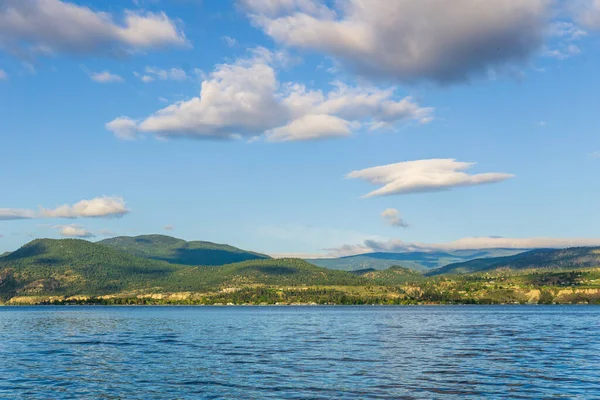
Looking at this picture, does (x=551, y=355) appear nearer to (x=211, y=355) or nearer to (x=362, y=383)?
(x=362, y=383)

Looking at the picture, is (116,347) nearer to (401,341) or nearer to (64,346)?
(64,346)

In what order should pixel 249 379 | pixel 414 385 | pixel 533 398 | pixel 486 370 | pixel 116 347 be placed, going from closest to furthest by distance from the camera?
pixel 533 398 → pixel 414 385 → pixel 249 379 → pixel 486 370 → pixel 116 347

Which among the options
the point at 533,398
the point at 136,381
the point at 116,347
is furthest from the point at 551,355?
the point at 116,347

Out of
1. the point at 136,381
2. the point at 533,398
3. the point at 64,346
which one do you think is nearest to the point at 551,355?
the point at 533,398

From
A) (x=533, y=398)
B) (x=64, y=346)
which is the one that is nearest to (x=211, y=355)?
(x=64, y=346)

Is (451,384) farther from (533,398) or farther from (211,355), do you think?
(211,355)

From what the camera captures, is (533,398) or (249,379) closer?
(533,398)

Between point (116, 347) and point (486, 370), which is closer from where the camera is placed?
point (486, 370)

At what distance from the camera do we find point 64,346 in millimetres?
120375

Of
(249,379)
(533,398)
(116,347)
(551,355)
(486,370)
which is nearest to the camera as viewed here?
(533,398)

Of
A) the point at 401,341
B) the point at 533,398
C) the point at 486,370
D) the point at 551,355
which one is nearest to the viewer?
the point at 533,398

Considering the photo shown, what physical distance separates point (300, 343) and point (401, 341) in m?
22.2

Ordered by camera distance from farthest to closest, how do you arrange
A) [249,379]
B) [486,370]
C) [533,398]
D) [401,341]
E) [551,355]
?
[401,341]
[551,355]
[486,370]
[249,379]
[533,398]

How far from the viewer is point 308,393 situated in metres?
61.8
